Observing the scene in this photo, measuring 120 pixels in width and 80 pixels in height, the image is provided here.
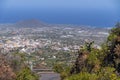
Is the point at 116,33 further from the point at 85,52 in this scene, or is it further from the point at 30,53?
the point at 30,53

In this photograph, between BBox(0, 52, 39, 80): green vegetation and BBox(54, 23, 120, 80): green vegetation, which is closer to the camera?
BBox(0, 52, 39, 80): green vegetation

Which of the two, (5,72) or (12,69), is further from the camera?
(12,69)

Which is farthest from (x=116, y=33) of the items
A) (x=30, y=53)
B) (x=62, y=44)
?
(x=62, y=44)

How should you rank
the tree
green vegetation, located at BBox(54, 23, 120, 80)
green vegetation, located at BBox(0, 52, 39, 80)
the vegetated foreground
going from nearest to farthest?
the tree
green vegetation, located at BBox(0, 52, 39, 80)
the vegetated foreground
green vegetation, located at BBox(54, 23, 120, 80)

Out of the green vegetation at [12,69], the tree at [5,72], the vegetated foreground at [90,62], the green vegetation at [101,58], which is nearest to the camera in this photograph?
the tree at [5,72]

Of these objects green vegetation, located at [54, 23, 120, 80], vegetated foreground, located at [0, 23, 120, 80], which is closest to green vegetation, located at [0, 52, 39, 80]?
vegetated foreground, located at [0, 23, 120, 80]

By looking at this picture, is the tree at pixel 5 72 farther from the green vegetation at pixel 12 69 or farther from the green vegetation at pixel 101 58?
the green vegetation at pixel 101 58

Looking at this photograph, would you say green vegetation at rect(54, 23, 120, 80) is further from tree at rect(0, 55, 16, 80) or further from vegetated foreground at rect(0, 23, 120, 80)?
tree at rect(0, 55, 16, 80)

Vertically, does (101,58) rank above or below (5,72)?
above

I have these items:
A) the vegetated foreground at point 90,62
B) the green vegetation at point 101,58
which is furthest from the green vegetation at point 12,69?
the green vegetation at point 101,58

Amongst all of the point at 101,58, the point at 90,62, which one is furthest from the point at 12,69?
the point at 101,58

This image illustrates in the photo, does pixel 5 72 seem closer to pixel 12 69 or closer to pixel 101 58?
pixel 12 69
